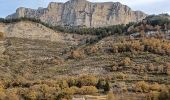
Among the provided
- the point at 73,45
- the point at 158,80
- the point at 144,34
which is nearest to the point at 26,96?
the point at 158,80

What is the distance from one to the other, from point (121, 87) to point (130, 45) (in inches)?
871

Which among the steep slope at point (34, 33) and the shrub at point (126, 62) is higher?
the steep slope at point (34, 33)

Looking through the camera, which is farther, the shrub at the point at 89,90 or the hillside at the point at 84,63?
the shrub at the point at 89,90

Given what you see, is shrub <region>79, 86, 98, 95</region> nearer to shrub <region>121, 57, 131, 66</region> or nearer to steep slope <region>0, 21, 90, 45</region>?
shrub <region>121, 57, 131, 66</region>

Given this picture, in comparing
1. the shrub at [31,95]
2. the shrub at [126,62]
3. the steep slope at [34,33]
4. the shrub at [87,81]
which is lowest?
the shrub at [31,95]

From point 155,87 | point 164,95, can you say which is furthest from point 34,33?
point 164,95

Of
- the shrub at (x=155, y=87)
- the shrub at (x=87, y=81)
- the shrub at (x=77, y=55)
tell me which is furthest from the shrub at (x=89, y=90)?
the shrub at (x=77, y=55)

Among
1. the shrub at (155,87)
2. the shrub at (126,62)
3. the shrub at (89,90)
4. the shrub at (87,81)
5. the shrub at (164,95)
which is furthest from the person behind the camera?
the shrub at (126,62)

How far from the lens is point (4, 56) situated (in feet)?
405

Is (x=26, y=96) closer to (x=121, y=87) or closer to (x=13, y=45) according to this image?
(x=121, y=87)

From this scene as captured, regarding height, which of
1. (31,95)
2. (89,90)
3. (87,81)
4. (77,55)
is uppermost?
(77,55)

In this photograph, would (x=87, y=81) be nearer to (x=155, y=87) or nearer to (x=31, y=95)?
(x=31, y=95)

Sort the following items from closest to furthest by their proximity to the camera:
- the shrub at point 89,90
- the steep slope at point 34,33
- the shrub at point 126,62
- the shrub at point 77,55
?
the shrub at point 89,90
the shrub at point 126,62
the shrub at point 77,55
the steep slope at point 34,33

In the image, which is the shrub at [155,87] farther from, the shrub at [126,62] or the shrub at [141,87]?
the shrub at [126,62]
